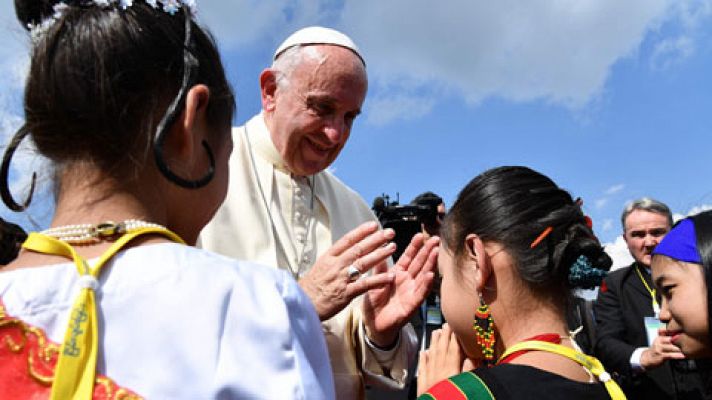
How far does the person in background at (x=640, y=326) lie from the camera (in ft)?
15.3

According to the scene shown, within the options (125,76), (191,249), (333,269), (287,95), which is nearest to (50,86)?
(125,76)

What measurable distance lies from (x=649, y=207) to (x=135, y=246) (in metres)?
5.10

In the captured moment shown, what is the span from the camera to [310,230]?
354 centimetres

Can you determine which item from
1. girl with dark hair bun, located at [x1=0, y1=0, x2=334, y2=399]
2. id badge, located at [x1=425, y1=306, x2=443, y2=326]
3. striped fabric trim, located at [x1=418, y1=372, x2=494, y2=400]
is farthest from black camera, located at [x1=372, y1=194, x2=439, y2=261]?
girl with dark hair bun, located at [x1=0, y1=0, x2=334, y2=399]

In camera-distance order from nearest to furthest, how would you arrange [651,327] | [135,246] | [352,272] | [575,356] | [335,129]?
[135,246]
[575,356]
[352,272]
[335,129]
[651,327]

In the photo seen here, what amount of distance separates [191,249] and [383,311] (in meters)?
1.77

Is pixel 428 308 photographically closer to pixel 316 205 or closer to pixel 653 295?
pixel 653 295

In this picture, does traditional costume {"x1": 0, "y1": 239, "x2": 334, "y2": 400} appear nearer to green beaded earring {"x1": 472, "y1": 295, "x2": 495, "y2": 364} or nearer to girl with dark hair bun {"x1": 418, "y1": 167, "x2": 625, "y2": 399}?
girl with dark hair bun {"x1": 418, "y1": 167, "x2": 625, "y2": 399}

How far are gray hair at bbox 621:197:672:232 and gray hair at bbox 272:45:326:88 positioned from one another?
3.32 meters

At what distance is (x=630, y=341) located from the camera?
5.21 metres

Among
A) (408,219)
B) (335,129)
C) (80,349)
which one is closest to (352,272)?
(335,129)

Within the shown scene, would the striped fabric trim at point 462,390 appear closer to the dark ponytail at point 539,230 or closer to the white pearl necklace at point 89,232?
the dark ponytail at point 539,230

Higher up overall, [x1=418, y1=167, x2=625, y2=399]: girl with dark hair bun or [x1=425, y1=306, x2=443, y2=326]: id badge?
[x1=418, y1=167, x2=625, y2=399]: girl with dark hair bun

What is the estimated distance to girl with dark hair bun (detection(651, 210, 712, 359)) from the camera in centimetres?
242
